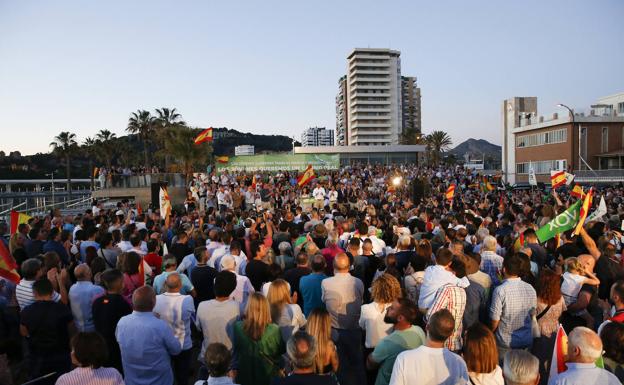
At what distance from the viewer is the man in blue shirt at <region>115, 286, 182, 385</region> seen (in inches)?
175

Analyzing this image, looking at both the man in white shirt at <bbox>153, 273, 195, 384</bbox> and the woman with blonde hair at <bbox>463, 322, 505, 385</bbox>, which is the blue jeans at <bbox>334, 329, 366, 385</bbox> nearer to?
the man in white shirt at <bbox>153, 273, 195, 384</bbox>

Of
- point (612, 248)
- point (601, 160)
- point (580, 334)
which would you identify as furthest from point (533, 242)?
point (601, 160)

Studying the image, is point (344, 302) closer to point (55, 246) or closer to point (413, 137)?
point (55, 246)

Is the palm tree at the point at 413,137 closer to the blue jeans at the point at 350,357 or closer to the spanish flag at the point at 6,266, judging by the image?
the blue jeans at the point at 350,357

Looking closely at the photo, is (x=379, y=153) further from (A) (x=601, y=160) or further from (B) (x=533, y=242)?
(B) (x=533, y=242)

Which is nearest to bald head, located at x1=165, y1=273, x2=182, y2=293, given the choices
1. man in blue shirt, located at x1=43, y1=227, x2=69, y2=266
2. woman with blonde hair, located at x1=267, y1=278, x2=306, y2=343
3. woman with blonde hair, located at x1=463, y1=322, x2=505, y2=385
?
woman with blonde hair, located at x1=267, y1=278, x2=306, y2=343

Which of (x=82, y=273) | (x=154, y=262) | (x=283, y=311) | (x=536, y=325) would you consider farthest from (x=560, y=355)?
(x=154, y=262)

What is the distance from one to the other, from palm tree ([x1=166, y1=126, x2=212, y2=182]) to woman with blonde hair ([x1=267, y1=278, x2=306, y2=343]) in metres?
37.3

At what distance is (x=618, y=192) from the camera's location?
80.1ft

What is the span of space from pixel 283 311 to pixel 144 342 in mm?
1405

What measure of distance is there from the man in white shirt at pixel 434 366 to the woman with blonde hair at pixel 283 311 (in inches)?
65.2

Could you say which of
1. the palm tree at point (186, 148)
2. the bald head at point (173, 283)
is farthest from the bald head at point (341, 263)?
the palm tree at point (186, 148)

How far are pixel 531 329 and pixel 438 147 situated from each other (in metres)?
98.7

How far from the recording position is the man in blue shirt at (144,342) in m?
4.46
